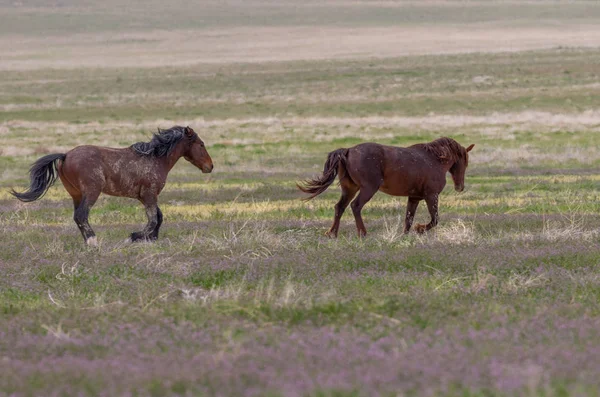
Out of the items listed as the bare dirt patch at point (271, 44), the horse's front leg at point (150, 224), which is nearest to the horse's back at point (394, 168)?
the horse's front leg at point (150, 224)

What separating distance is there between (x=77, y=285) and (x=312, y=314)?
112 inches

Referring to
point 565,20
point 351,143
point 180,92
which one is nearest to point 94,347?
point 351,143

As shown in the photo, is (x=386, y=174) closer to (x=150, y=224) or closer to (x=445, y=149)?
(x=445, y=149)

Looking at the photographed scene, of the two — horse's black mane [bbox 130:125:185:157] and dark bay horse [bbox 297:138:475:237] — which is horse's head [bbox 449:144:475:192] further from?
horse's black mane [bbox 130:125:185:157]

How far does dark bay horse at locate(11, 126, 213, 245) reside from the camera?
42.3ft

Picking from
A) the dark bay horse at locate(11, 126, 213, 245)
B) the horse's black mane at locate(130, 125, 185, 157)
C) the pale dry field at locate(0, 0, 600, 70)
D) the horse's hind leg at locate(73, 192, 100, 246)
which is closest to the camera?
the horse's hind leg at locate(73, 192, 100, 246)

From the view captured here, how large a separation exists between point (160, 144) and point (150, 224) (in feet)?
3.95

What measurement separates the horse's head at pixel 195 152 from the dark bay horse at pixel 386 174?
160 centimetres

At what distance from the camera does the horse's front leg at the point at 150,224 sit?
12.9 meters

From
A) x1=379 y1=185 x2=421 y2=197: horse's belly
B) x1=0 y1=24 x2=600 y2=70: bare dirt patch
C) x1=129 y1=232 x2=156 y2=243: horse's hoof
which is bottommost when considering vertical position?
x1=0 y1=24 x2=600 y2=70: bare dirt patch

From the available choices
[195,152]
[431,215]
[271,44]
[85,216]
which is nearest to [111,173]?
[85,216]

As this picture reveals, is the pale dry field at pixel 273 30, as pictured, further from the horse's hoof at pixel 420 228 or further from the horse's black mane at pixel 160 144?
the horse's hoof at pixel 420 228

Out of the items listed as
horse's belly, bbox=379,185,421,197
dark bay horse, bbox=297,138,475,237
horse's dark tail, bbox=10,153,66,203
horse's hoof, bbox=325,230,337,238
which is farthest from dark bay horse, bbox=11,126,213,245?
horse's belly, bbox=379,185,421,197

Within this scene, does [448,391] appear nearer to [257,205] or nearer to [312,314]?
[312,314]
